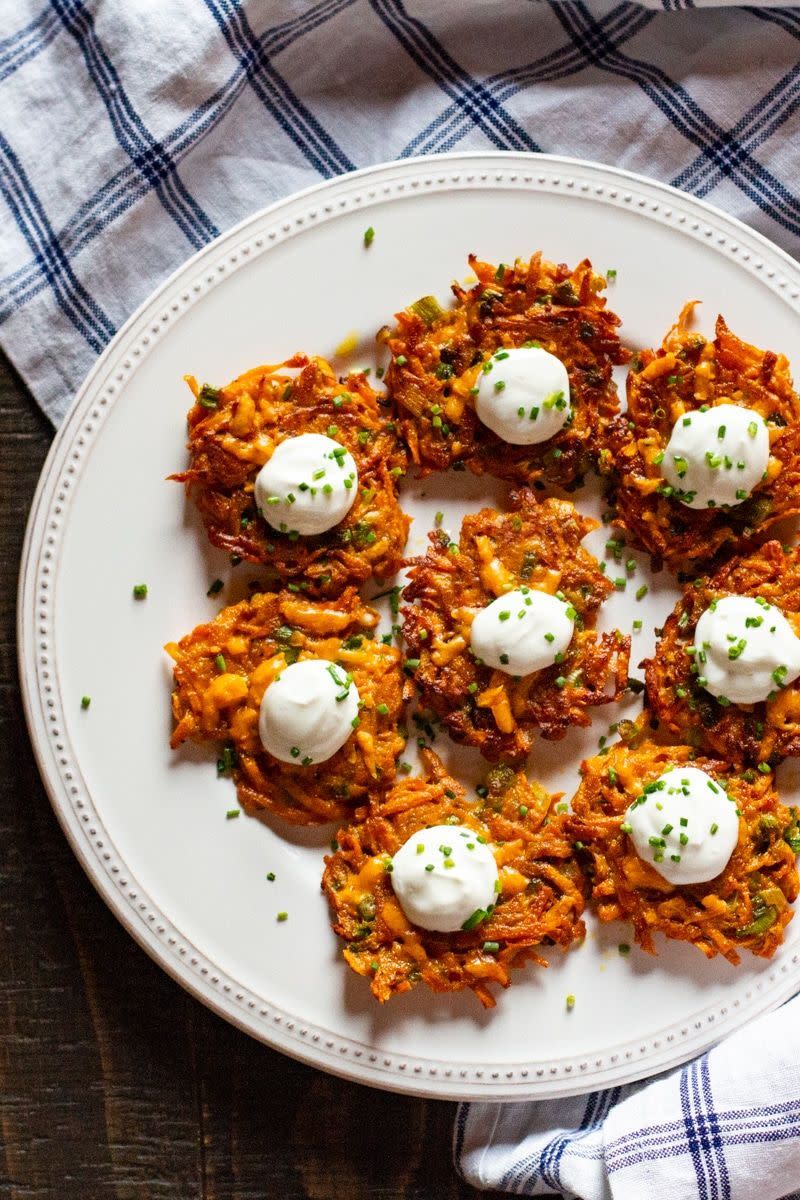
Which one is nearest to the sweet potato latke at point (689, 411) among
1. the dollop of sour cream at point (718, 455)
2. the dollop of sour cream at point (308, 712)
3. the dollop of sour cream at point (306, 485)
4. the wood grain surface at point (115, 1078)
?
the dollop of sour cream at point (718, 455)

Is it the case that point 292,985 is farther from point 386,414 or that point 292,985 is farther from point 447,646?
point 386,414

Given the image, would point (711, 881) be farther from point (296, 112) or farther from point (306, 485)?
point (296, 112)

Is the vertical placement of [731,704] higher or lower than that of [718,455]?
lower

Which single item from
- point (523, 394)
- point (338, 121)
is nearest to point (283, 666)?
point (523, 394)

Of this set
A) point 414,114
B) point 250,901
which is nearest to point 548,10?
point 414,114

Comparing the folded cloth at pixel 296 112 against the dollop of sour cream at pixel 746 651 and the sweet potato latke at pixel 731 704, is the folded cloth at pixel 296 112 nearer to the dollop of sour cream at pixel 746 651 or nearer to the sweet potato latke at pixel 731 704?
the sweet potato latke at pixel 731 704

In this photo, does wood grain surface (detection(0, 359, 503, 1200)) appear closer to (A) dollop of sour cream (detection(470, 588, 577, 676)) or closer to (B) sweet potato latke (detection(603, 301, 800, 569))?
(A) dollop of sour cream (detection(470, 588, 577, 676))
